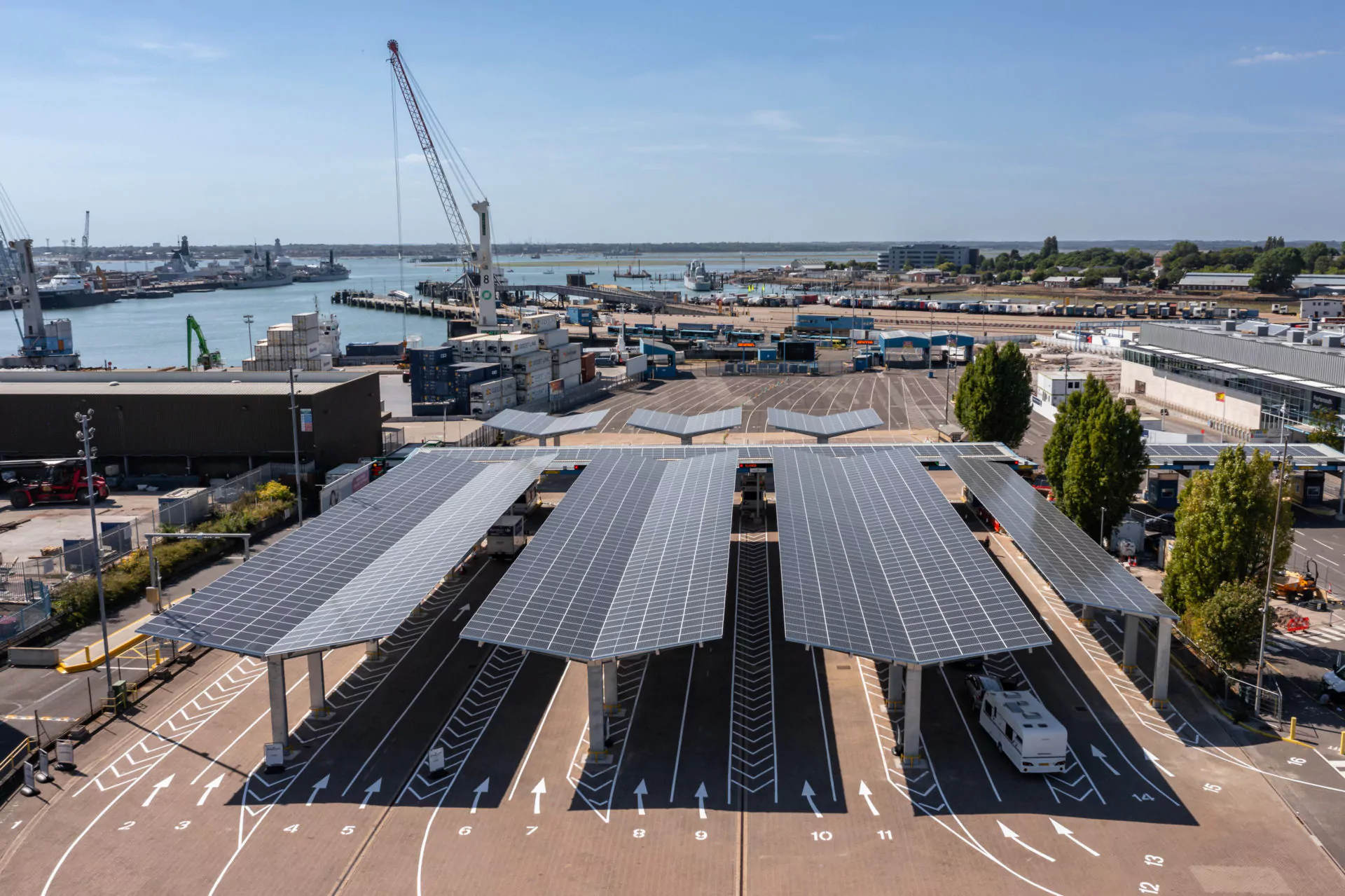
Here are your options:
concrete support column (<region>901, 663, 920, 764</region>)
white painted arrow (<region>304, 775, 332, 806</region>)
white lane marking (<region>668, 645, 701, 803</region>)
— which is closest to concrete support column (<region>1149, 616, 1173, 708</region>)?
concrete support column (<region>901, 663, 920, 764</region>)

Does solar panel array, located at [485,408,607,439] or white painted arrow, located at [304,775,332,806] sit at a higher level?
solar panel array, located at [485,408,607,439]

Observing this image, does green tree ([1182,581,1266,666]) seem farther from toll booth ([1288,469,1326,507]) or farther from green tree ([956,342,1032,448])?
green tree ([956,342,1032,448])

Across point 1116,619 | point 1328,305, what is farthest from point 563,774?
point 1328,305

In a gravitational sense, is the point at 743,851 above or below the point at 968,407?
below

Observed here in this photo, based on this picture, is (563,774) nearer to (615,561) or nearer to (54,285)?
(615,561)

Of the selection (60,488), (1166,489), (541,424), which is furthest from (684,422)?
(60,488)

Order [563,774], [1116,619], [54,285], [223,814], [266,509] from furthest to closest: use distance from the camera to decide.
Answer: [54,285] < [266,509] < [1116,619] < [563,774] < [223,814]

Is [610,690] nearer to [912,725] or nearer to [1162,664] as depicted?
[912,725]
